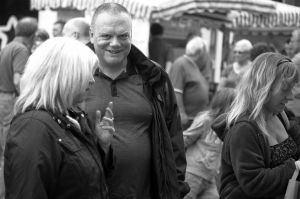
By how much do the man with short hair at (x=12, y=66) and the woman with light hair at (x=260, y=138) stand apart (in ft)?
18.1

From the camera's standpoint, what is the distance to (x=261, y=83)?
4203 mm

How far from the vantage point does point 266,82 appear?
4.20 metres

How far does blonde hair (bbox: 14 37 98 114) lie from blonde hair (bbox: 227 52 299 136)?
1250mm

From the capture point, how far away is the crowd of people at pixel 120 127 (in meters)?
3.15

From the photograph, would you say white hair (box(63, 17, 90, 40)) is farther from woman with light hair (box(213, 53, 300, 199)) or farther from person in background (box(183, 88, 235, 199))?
woman with light hair (box(213, 53, 300, 199))

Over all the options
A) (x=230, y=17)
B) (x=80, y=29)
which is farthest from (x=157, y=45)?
(x=80, y=29)

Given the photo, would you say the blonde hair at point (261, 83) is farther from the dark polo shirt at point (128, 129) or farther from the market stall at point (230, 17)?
the market stall at point (230, 17)

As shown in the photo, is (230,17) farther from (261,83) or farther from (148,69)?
(261,83)

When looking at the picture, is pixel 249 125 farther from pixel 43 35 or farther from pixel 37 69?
pixel 43 35

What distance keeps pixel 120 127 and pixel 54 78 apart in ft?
3.66

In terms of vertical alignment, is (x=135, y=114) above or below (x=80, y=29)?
below

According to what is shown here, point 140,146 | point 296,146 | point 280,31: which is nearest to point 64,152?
point 140,146

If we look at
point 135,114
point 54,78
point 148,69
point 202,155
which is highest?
point 54,78

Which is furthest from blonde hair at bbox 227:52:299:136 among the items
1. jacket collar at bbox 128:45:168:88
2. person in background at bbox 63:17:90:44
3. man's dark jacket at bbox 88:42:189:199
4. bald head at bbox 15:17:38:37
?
bald head at bbox 15:17:38:37
